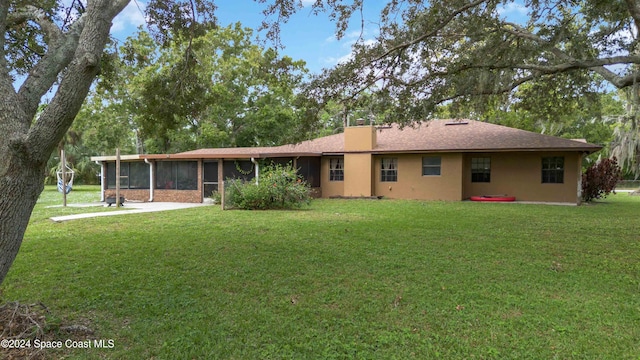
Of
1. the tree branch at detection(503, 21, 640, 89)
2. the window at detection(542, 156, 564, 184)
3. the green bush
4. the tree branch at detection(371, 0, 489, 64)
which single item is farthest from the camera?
the window at detection(542, 156, 564, 184)

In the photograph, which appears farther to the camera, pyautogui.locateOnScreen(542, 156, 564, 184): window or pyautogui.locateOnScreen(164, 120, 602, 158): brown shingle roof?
pyautogui.locateOnScreen(542, 156, 564, 184): window

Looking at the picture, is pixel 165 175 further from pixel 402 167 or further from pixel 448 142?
pixel 448 142

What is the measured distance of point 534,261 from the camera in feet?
19.2

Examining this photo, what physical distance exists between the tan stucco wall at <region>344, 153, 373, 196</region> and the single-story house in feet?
Answer: 0.16

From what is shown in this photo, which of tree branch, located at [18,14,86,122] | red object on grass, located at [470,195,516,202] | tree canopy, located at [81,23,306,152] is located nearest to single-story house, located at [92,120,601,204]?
red object on grass, located at [470,195,516,202]

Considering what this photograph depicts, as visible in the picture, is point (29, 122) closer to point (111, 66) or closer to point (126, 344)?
point (126, 344)

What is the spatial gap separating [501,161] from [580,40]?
7736 millimetres

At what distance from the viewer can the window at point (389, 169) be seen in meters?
18.2

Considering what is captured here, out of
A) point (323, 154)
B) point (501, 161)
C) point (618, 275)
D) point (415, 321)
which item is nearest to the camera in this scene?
point (415, 321)

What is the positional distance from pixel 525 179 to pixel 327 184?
896cm

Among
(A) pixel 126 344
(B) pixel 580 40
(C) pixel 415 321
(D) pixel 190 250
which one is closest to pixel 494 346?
(C) pixel 415 321

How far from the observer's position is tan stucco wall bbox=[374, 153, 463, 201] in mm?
16891

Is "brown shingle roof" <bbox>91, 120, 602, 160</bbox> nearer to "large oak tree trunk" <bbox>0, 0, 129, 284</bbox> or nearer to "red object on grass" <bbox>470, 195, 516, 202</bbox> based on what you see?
"red object on grass" <bbox>470, 195, 516, 202</bbox>

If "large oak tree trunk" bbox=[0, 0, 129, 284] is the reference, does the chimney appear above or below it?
above
